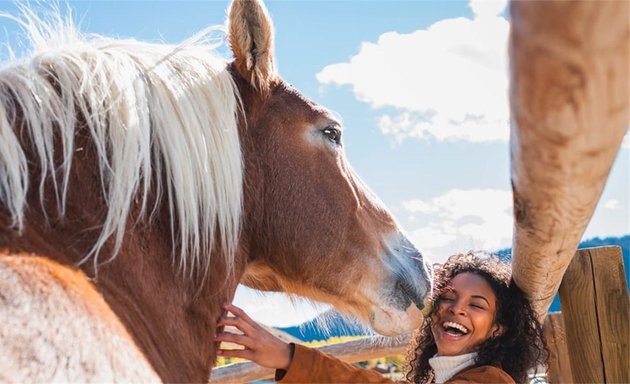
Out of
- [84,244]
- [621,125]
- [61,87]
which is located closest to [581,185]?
[621,125]

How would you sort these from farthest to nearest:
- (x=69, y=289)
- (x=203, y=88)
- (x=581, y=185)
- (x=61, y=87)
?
(x=203, y=88), (x=61, y=87), (x=69, y=289), (x=581, y=185)

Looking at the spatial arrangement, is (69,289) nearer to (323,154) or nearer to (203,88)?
(203,88)

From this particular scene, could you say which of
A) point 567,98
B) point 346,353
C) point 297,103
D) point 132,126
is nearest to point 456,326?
point 297,103

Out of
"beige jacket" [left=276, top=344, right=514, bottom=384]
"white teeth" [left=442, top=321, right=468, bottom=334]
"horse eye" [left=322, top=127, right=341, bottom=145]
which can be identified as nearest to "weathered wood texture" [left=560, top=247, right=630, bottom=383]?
"beige jacket" [left=276, top=344, right=514, bottom=384]

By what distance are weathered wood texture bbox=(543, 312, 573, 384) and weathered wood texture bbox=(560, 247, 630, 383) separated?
1601 mm

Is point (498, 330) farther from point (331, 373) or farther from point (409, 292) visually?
point (331, 373)

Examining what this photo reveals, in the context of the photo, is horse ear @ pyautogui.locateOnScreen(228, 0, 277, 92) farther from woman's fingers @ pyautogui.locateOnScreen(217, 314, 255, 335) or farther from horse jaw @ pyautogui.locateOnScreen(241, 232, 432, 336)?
woman's fingers @ pyautogui.locateOnScreen(217, 314, 255, 335)

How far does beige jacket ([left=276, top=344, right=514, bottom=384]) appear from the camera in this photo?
8.14 ft

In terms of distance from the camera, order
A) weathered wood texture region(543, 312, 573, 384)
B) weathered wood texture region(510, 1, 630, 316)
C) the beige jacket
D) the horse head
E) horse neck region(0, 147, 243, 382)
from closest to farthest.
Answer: weathered wood texture region(510, 1, 630, 316), horse neck region(0, 147, 243, 382), the horse head, the beige jacket, weathered wood texture region(543, 312, 573, 384)

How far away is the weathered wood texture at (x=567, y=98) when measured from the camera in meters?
0.81

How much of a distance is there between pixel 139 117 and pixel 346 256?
97 cm

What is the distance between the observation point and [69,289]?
1.39 m

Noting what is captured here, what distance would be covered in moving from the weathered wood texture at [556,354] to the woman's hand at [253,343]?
8.25ft

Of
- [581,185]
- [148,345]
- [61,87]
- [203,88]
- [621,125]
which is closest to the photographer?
[621,125]
